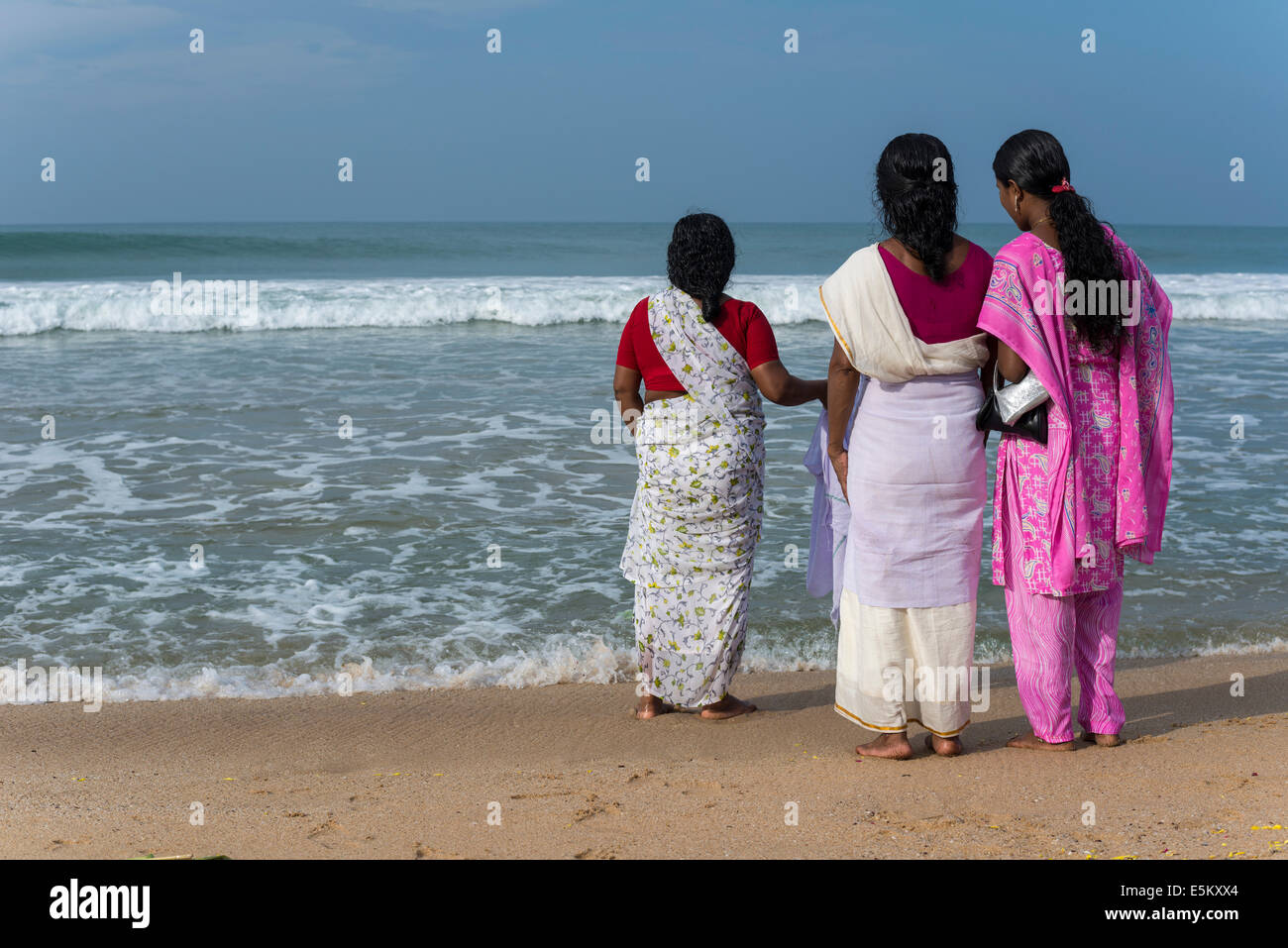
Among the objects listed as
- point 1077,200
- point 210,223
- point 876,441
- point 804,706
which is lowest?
point 804,706

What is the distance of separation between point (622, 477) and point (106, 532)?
129 inches

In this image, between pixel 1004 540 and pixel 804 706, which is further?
pixel 804 706

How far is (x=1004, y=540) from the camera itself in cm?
332

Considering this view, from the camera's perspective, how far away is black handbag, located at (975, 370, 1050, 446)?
3.11m

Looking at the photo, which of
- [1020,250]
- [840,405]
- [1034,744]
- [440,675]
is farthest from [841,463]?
[440,675]

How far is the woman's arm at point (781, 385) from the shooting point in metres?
3.62

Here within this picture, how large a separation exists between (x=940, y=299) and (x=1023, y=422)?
421 millimetres

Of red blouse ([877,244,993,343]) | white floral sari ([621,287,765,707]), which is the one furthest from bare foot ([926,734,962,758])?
red blouse ([877,244,993,343])

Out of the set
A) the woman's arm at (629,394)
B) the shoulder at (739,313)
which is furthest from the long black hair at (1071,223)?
the woman's arm at (629,394)

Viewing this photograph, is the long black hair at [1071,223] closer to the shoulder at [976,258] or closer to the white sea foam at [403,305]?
the shoulder at [976,258]

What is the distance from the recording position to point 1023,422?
3.12 metres

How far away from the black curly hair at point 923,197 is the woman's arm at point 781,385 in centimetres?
65

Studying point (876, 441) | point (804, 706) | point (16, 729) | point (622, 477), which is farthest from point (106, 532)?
point (876, 441)

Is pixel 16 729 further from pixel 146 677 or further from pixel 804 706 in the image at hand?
pixel 804 706
